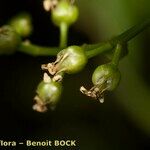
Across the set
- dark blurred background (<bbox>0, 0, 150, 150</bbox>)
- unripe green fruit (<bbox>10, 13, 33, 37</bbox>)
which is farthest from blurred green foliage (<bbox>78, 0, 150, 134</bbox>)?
unripe green fruit (<bbox>10, 13, 33, 37</bbox>)

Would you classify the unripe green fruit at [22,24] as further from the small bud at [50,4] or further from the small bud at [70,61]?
the small bud at [70,61]

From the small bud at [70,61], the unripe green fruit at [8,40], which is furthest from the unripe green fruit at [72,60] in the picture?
the unripe green fruit at [8,40]

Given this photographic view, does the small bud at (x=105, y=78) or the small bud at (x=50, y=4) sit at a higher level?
the small bud at (x=50, y=4)

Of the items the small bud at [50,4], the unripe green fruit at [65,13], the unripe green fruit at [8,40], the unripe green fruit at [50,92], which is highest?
the small bud at [50,4]

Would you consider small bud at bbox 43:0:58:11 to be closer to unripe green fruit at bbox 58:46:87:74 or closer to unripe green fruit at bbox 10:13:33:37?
unripe green fruit at bbox 10:13:33:37

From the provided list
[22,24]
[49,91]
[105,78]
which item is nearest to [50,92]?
[49,91]

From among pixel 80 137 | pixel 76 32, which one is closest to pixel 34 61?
pixel 76 32

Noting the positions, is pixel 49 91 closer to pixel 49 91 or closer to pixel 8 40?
pixel 49 91
